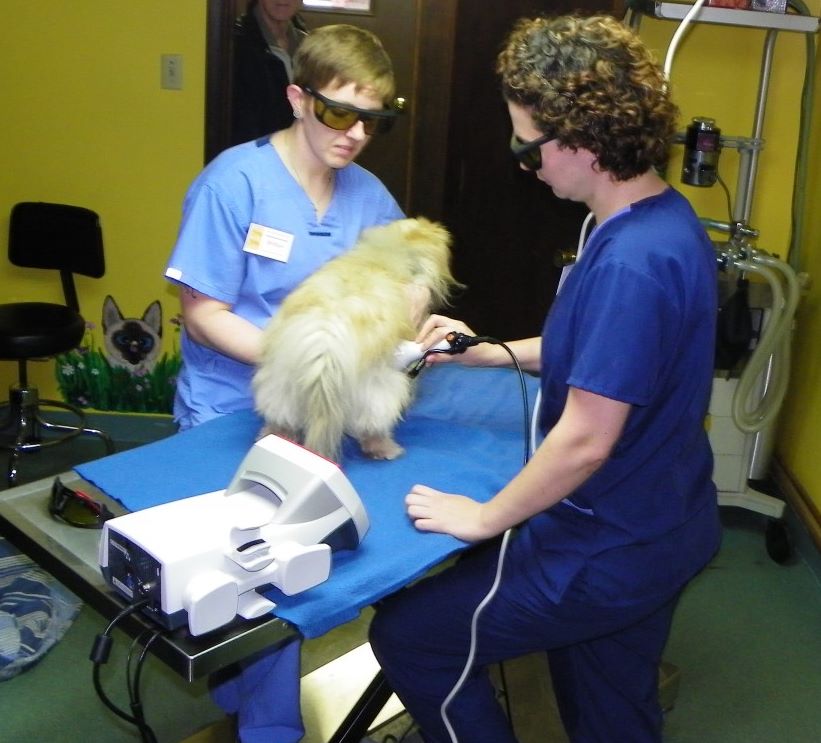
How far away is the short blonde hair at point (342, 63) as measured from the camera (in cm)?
165

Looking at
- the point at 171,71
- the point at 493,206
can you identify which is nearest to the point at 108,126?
the point at 171,71

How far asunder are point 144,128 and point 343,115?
1.99 m

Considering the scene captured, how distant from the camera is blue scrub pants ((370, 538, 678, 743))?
138 cm

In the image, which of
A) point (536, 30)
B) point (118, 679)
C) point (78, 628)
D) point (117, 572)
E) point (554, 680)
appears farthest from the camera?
point (78, 628)

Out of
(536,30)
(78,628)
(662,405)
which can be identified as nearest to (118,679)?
(78,628)

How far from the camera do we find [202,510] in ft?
3.85

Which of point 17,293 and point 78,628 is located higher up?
point 17,293

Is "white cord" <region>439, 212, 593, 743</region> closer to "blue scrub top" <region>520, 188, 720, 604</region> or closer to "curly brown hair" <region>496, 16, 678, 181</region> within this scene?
"blue scrub top" <region>520, 188, 720, 604</region>

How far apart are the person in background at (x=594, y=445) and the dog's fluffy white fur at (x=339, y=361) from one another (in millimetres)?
158

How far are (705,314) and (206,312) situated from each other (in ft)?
2.86

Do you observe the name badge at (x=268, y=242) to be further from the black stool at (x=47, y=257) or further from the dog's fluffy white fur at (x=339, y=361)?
the black stool at (x=47, y=257)

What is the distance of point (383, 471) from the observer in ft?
4.91

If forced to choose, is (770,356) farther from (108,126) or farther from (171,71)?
(108,126)

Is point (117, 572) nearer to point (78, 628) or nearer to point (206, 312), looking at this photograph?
point (206, 312)
